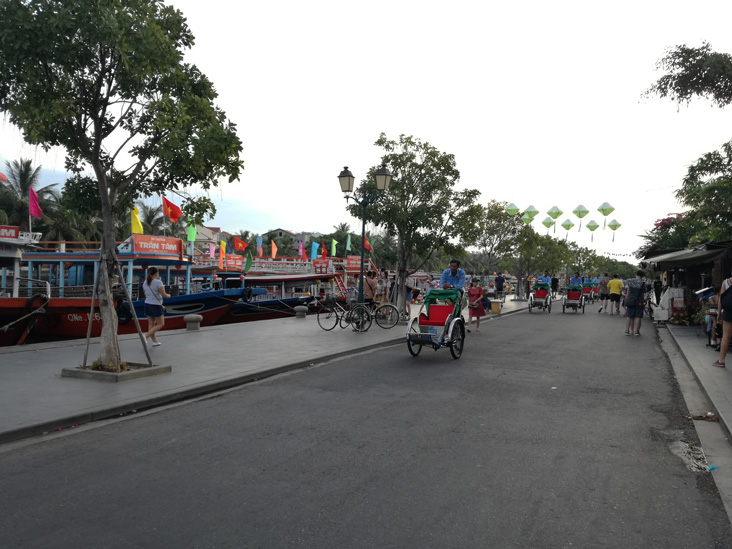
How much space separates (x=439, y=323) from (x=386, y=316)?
22.7 ft

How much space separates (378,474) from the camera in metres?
4.48

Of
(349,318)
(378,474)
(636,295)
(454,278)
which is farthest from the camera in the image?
(349,318)

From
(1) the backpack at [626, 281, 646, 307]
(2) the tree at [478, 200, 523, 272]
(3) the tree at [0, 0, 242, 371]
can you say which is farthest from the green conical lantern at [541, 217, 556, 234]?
(3) the tree at [0, 0, 242, 371]

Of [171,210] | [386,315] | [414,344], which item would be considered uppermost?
[171,210]

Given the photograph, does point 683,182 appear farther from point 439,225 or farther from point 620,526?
point 620,526

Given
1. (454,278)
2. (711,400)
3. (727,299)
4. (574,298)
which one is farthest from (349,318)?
(574,298)

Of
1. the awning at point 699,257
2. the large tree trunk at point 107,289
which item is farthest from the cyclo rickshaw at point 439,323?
the awning at point 699,257

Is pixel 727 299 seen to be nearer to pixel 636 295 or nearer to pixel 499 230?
pixel 636 295

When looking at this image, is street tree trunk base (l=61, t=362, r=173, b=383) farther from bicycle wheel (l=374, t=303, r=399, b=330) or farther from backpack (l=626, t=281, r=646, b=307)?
backpack (l=626, t=281, r=646, b=307)

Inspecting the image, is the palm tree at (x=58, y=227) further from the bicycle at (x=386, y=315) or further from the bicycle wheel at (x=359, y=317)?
the bicycle wheel at (x=359, y=317)

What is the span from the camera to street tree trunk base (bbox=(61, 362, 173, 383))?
26.1 ft

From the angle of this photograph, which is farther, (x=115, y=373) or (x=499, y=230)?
(x=499, y=230)

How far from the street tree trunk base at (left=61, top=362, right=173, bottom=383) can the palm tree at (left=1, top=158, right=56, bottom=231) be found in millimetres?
34450

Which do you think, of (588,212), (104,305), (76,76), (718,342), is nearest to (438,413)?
(104,305)
